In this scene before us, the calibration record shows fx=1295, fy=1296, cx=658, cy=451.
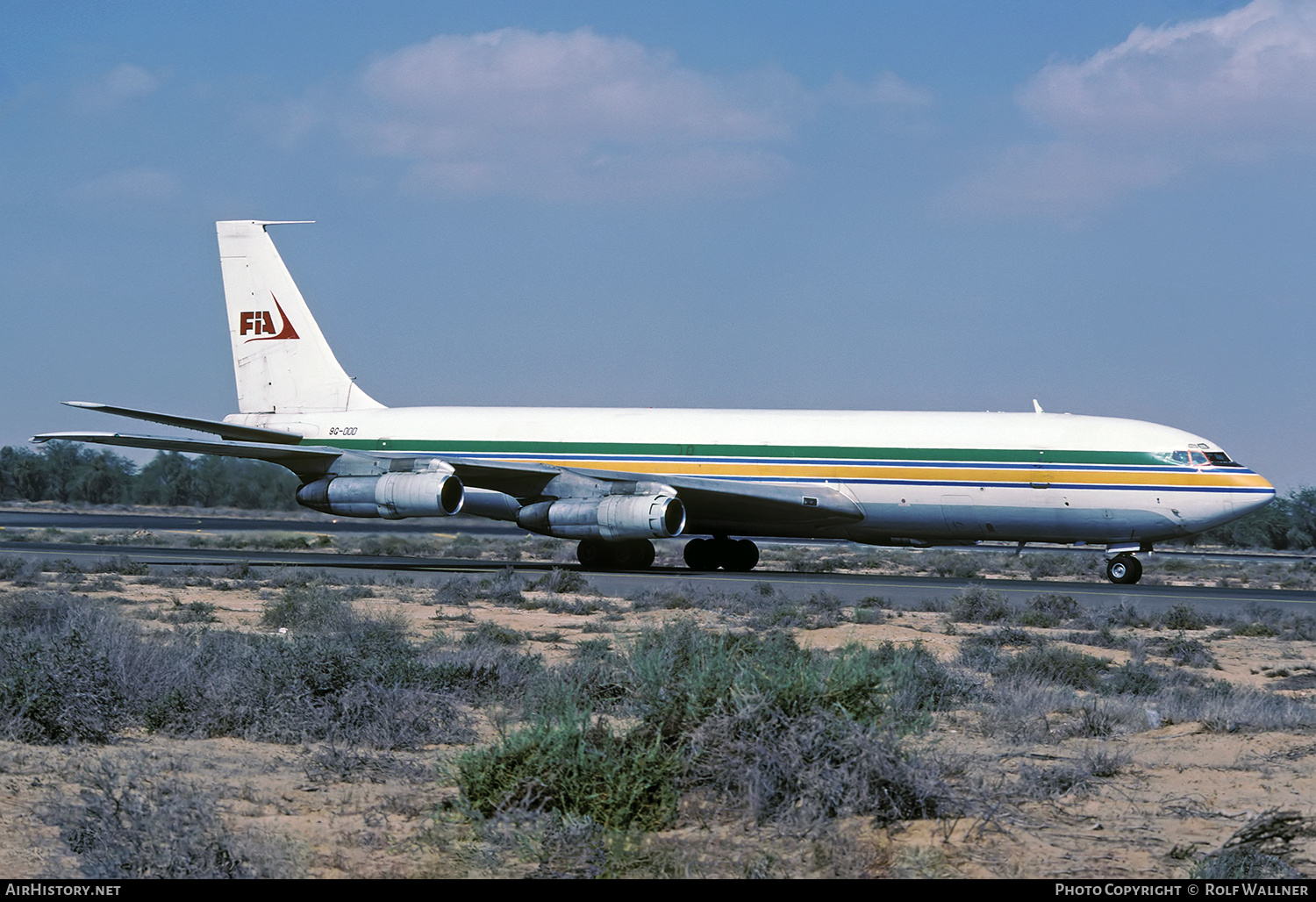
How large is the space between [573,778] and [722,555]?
80.1 ft

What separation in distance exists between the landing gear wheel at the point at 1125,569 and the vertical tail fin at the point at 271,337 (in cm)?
1896

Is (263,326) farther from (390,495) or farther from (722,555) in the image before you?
(722,555)

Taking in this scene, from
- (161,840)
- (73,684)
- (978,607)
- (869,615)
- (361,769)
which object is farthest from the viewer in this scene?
(978,607)

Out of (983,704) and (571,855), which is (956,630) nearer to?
(983,704)

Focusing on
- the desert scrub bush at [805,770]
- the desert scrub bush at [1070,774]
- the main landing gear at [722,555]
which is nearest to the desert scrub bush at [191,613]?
the desert scrub bush at [805,770]

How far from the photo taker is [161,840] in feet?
Result: 22.0

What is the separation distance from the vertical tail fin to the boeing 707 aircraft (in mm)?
1714

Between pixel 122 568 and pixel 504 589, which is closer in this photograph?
pixel 504 589

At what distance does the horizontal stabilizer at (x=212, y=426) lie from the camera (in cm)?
2830

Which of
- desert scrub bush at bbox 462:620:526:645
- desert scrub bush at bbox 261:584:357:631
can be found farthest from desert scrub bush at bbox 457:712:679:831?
desert scrub bush at bbox 261:584:357:631

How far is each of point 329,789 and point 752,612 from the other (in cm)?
1228

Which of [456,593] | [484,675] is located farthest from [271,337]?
[484,675]

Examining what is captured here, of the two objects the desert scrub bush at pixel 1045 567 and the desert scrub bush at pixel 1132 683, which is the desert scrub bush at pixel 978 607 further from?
the desert scrub bush at pixel 1045 567

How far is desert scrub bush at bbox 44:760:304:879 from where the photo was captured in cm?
644
